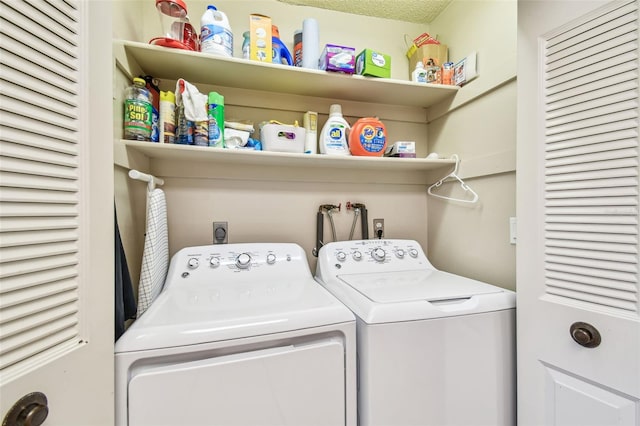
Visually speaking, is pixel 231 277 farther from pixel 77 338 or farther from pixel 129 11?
pixel 129 11

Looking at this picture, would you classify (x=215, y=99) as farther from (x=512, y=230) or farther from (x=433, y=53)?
(x=512, y=230)

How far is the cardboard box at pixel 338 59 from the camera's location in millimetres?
1375

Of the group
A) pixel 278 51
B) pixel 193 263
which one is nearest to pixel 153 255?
pixel 193 263

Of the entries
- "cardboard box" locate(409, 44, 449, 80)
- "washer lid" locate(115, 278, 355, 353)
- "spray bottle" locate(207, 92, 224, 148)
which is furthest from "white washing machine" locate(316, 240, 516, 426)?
"cardboard box" locate(409, 44, 449, 80)

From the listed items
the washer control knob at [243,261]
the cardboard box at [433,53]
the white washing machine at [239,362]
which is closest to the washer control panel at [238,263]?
the washer control knob at [243,261]

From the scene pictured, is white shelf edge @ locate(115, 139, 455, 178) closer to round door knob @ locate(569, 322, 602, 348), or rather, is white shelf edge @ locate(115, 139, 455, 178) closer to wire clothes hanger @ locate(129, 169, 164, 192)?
wire clothes hanger @ locate(129, 169, 164, 192)

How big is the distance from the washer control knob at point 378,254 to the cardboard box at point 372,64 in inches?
37.3

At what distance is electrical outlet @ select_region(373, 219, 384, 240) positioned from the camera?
6.01 ft

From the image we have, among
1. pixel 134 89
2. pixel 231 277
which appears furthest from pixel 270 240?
pixel 134 89

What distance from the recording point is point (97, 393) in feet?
2.17

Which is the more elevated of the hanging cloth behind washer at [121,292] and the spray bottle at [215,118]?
the spray bottle at [215,118]

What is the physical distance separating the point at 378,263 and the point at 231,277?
78 centimetres

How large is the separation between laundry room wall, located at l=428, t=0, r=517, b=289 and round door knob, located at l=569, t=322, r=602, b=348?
0.46m

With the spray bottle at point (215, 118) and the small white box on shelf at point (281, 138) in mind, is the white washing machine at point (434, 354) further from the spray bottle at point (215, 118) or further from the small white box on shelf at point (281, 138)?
the spray bottle at point (215, 118)
